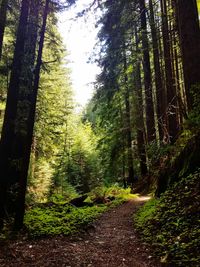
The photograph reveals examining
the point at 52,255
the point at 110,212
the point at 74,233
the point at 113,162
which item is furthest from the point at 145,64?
the point at 52,255

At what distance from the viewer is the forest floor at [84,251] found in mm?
5488

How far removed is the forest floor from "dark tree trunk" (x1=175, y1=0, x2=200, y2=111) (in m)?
→ 4.33

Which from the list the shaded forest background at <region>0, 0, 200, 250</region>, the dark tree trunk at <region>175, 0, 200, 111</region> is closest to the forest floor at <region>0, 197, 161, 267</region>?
the shaded forest background at <region>0, 0, 200, 250</region>

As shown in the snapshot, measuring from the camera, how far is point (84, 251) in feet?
20.5

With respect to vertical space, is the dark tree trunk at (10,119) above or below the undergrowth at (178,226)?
above

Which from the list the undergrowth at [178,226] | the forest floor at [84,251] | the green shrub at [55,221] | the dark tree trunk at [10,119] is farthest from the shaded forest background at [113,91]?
the forest floor at [84,251]

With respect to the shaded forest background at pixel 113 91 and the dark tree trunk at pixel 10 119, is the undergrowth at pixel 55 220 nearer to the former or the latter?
the shaded forest background at pixel 113 91

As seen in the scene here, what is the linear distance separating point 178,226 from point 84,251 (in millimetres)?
1988

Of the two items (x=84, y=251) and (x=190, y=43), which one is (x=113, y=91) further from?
(x=84, y=251)

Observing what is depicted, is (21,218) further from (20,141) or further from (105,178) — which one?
(105,178)

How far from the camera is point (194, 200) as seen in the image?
633 cm

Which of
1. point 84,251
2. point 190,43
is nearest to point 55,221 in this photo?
point 84,251

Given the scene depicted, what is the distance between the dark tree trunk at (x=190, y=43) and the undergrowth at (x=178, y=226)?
2.76m

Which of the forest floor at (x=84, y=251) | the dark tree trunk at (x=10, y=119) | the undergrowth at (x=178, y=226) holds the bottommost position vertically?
the forest floor at (x=84, y=251)
